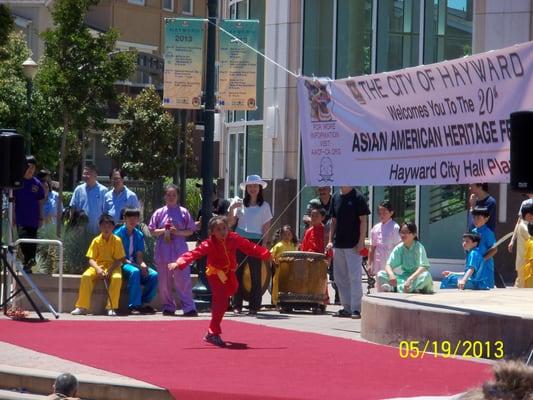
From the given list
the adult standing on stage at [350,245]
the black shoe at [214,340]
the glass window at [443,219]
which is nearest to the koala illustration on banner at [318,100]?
the adult standing on stage at [350,245]

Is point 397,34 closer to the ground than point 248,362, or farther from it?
farther from it

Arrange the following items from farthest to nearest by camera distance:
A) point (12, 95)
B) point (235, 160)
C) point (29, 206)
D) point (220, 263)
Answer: point (12, 95)
point (235, 160)
point (29, 206)
point (220, 263)

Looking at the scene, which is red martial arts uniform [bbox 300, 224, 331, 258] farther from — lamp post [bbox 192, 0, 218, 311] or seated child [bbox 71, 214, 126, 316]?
seated child [bbox 71, 214, 126, 316]

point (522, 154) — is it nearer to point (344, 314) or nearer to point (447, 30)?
point (344, 314)

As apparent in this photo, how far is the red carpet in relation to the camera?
392 inches

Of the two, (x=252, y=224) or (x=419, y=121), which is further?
(x=252, y=224)

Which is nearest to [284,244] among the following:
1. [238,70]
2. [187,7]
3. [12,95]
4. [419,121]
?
[238,70]

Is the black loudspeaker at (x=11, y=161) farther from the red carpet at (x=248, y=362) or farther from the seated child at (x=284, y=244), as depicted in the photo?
the seated child at (x=284, y=244)

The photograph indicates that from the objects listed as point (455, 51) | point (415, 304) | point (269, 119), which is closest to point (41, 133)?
point (269, 119)

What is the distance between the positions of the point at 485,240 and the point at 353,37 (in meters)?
10.5

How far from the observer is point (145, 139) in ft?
165

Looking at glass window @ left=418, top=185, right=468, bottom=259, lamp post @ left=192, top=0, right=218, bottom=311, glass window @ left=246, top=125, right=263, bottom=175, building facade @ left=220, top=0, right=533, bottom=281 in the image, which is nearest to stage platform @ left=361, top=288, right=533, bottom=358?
lamp post @ left=192, top=0, right=218, bottom=311

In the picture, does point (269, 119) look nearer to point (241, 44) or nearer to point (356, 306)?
point (241, 44)

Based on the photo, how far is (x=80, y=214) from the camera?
17750 mm
